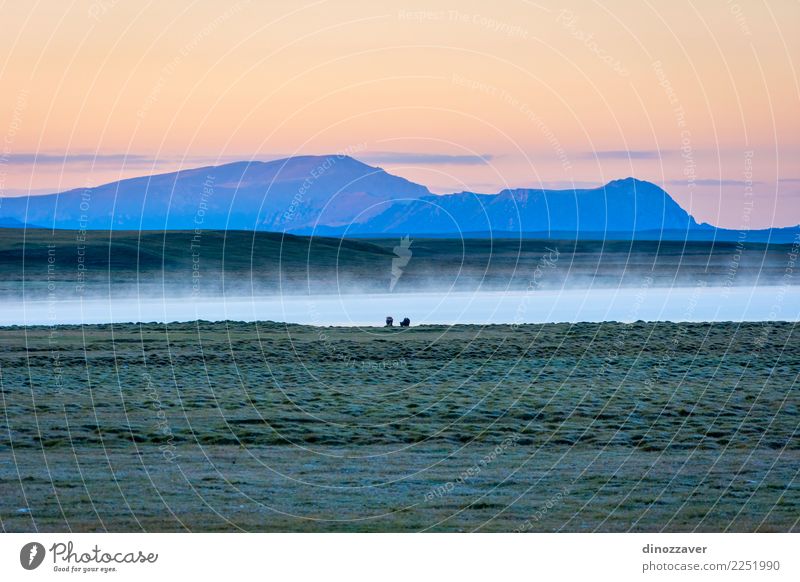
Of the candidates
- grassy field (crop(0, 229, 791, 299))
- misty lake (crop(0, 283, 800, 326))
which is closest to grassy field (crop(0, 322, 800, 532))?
misty lake (crop(0, 283, 800, 326))

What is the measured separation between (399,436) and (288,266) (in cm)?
9360

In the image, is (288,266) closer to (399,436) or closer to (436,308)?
(436,308)

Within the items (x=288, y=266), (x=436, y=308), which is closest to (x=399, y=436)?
(x=436, y=308)

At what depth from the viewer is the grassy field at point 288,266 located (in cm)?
10050

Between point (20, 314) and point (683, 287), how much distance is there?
61616 mm

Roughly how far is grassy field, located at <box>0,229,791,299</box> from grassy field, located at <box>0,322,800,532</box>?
157 feet

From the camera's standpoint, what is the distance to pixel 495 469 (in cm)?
2372

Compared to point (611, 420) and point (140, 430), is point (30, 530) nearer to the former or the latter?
point (140, 430)
